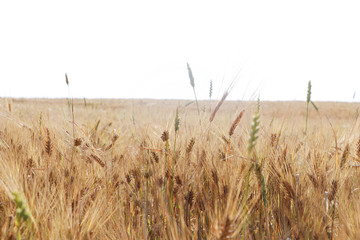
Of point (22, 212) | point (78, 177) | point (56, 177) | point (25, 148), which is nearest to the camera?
point (22, 212)

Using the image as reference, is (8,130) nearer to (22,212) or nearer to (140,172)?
(140,172)

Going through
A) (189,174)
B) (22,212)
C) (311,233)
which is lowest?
(311,233)

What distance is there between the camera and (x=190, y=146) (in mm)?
1192

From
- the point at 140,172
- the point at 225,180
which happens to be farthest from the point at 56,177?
the point at 225,180

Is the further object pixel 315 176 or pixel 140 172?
pixel 140 172

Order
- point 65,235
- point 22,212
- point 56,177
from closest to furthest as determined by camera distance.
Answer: point 22,212 → point 65,235 → point 56,177

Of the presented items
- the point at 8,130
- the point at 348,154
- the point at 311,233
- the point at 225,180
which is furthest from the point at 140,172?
the point at 8,130

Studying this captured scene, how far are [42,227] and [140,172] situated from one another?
600mm

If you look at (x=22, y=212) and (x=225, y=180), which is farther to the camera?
(x=225, y=180)

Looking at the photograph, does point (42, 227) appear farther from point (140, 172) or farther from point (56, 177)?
point (140, 172)

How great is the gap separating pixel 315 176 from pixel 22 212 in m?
0.96

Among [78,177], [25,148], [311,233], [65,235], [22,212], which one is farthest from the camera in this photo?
[25,148]

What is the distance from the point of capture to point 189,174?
1032 mm

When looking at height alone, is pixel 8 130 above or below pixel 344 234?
above
